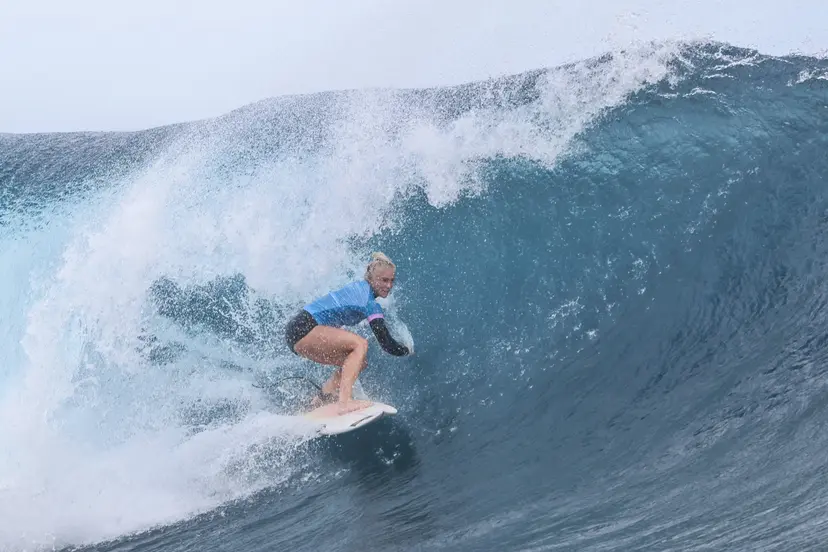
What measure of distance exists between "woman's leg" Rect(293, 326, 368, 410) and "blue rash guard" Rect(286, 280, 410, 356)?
6 centimetres

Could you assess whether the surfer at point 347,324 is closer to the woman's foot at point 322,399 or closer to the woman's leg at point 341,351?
the woman's leg at point 341,351

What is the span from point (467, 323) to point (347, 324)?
1.48m

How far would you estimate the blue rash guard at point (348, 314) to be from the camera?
552 cm

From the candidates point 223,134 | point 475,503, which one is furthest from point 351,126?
point 475,503

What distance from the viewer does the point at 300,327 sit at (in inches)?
226

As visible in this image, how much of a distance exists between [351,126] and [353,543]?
6019 millimetres

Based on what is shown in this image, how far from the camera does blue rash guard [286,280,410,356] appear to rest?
552 cm

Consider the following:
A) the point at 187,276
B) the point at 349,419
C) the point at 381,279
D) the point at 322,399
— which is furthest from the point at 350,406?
the point at 187,276

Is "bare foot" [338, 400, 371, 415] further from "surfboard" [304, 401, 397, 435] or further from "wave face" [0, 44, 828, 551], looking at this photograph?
"wave face" [0, 44, 828, 551]

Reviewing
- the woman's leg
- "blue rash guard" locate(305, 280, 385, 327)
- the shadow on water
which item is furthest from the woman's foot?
"blue rash guard" locate(305, 280, 385, 327)

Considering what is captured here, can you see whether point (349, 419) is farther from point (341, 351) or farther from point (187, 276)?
point (187, 276)

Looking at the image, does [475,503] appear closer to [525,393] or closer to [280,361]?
[525,393]

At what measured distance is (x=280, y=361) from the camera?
272 inches

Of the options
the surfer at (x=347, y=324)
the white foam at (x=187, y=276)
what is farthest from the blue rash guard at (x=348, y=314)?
the white foam at (x=187, y=276)
